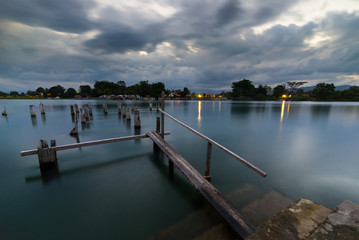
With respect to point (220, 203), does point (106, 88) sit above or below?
above

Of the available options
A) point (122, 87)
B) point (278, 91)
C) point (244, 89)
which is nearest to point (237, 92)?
point (244, 89)

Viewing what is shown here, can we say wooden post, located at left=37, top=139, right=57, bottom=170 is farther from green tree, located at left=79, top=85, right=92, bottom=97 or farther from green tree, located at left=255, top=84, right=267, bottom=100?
green tree, located at left=79, top=85, right=92, bottom=97

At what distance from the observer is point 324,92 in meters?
112

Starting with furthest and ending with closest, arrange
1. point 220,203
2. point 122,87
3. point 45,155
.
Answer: point 122,87
point 45,155
point 220,203

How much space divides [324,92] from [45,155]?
524 ft

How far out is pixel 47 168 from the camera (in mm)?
7184

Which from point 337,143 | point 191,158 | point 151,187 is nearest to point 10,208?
point 151,187

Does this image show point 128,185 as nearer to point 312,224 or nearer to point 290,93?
point 312,224

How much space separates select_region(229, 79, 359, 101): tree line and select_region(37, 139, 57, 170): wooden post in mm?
140431

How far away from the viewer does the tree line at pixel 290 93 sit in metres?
109

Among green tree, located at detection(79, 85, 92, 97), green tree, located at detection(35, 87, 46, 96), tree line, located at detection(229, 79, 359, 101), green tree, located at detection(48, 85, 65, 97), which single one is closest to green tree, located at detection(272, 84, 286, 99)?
tree line, located at detection(229, 79, 359, 101)

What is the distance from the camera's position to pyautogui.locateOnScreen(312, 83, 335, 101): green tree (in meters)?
109

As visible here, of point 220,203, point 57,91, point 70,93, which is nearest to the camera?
point 220,203

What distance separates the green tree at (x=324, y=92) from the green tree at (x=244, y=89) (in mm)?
47293
